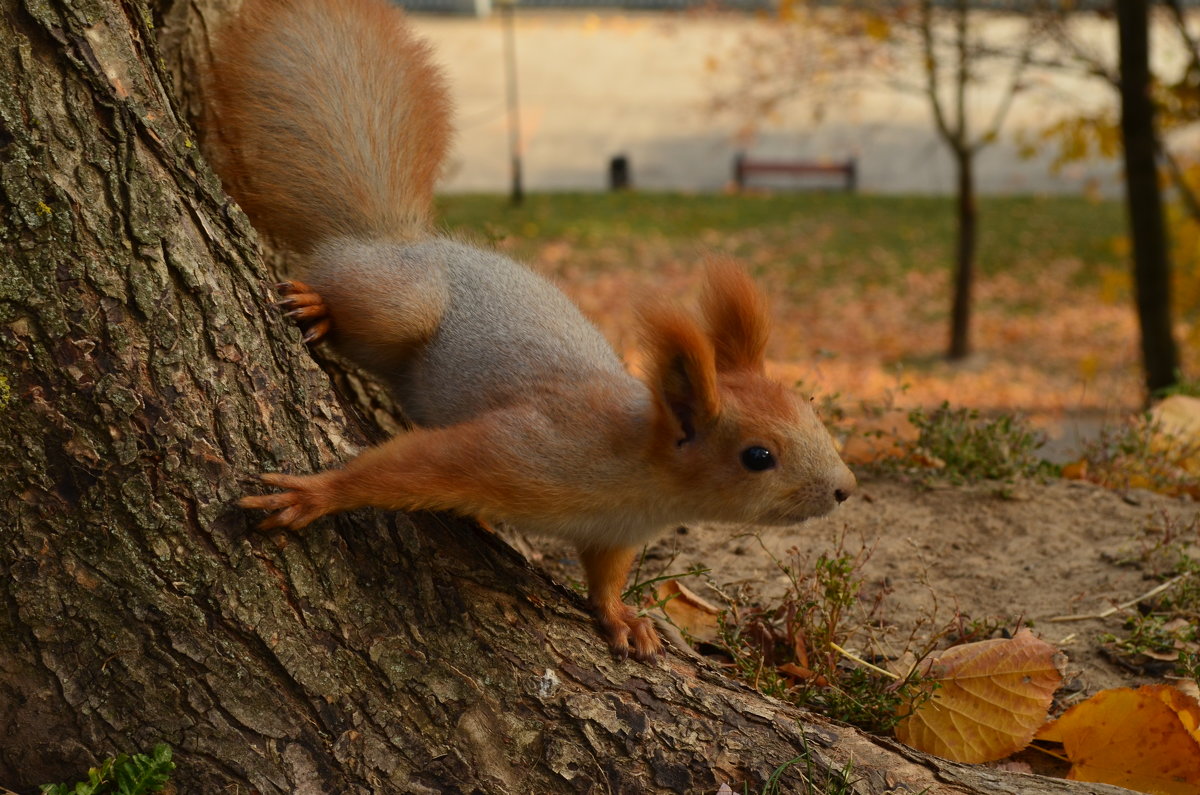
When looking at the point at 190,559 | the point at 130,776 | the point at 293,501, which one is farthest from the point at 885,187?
the point at 130,776

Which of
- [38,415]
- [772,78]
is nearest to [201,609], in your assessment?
[38,415]

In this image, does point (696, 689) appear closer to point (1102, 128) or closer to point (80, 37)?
point (80, 37)

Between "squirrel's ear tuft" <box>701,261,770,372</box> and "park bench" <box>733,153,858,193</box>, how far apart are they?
1351 cm

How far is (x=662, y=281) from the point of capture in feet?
36.7

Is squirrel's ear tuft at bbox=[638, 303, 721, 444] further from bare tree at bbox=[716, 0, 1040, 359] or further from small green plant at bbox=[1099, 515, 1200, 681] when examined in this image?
bare tree at bbox=[716, 0, 1040, 359]

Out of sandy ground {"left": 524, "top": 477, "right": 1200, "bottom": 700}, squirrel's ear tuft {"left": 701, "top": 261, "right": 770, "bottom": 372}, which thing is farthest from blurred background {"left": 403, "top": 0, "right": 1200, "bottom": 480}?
squirrel's ear tuft {"left": 701, "top": 261, "right": 770, "bottom": 372}

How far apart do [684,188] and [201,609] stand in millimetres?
14159

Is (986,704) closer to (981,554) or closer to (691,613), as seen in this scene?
(691,613)

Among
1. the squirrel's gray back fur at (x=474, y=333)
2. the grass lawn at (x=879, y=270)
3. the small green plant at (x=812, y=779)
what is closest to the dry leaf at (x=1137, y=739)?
the small green plant at (x=812, y=779)

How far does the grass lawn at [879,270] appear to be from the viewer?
10.1 meters

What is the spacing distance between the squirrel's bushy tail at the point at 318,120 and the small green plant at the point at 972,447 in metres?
1.91

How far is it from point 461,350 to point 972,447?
1.94m

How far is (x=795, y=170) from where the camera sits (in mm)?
15367

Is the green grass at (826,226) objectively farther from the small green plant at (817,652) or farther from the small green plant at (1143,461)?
the small green plant at (817,652)
